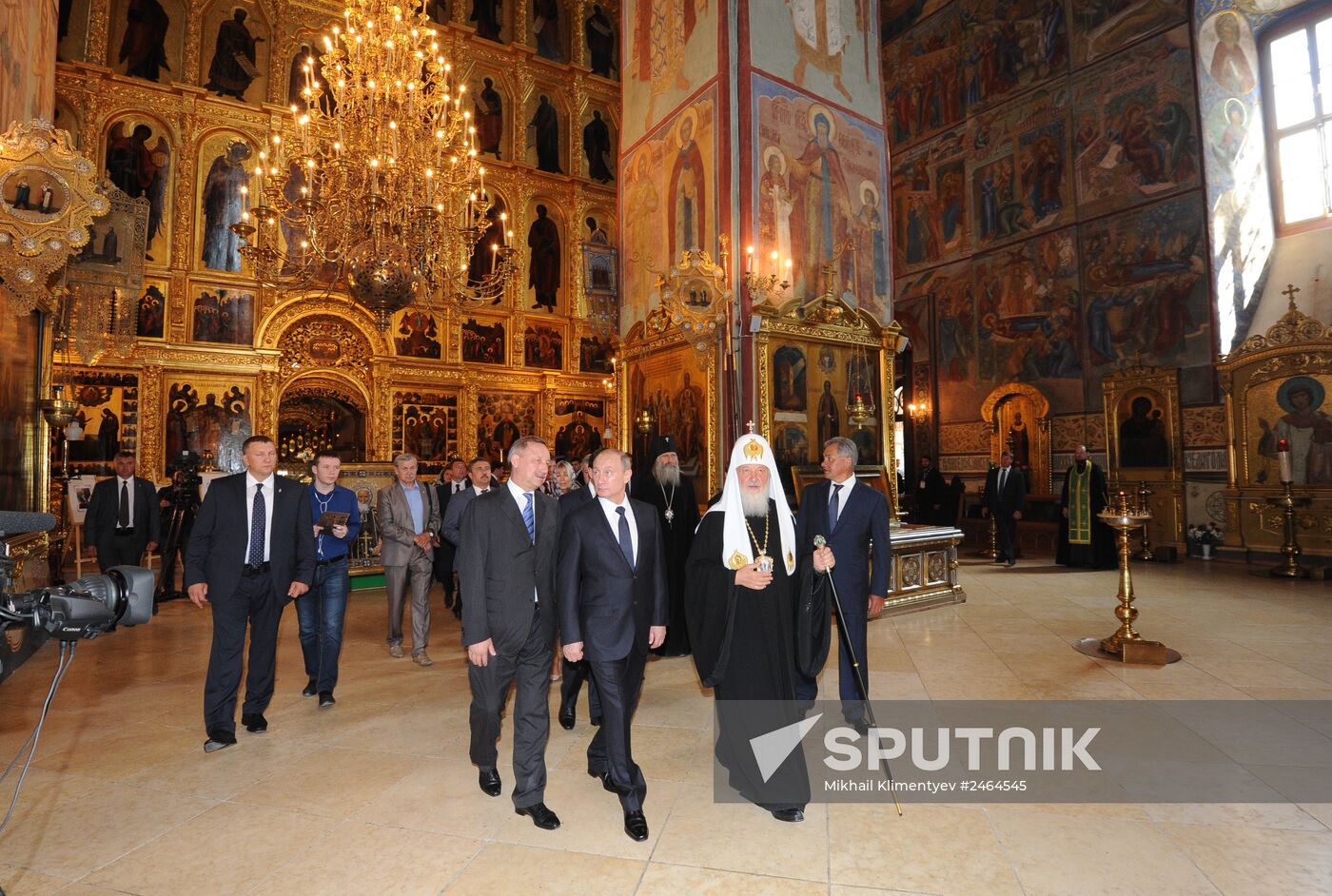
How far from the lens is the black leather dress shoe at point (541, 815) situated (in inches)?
116

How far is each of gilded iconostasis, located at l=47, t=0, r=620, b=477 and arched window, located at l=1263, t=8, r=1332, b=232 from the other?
1434 centimetres

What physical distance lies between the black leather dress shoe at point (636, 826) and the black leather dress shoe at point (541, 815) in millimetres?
321

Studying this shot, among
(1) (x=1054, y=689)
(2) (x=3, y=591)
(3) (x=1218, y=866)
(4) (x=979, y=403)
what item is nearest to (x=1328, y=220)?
(4) (x=979, y=403)

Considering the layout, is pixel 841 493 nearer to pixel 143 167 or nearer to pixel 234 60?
pixel 143 167

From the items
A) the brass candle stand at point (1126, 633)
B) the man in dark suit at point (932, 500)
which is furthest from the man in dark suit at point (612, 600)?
the man in dark suit at point (932, 500)

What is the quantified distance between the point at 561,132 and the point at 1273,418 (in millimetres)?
16952

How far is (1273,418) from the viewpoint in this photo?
11.3m

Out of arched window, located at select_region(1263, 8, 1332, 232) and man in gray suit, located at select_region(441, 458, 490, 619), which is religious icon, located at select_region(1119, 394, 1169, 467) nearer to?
arched window, located at select_region(1263, 8, 1332, 232)

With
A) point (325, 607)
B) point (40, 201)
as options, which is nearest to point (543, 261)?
point (40, 201)

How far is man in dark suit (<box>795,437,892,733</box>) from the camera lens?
4051mm

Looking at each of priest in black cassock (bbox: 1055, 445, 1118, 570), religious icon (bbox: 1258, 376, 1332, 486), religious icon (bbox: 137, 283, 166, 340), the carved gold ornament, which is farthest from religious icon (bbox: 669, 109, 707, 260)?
religious icon (bbox: 137, 283, 166, 340)

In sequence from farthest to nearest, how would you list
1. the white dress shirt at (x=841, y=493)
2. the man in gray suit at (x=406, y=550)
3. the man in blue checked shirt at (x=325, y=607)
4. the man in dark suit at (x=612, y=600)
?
the man in gray suit at (x=406, y=550)
the man in blue checked shirt at (x=325, y=607)
the white dress shirt at (x=841, y=493)
the man in dark suit at (x=612, y=600)

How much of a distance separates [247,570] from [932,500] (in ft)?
48.6

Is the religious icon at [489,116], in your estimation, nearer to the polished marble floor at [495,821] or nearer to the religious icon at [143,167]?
the religious icon at [143,167]
